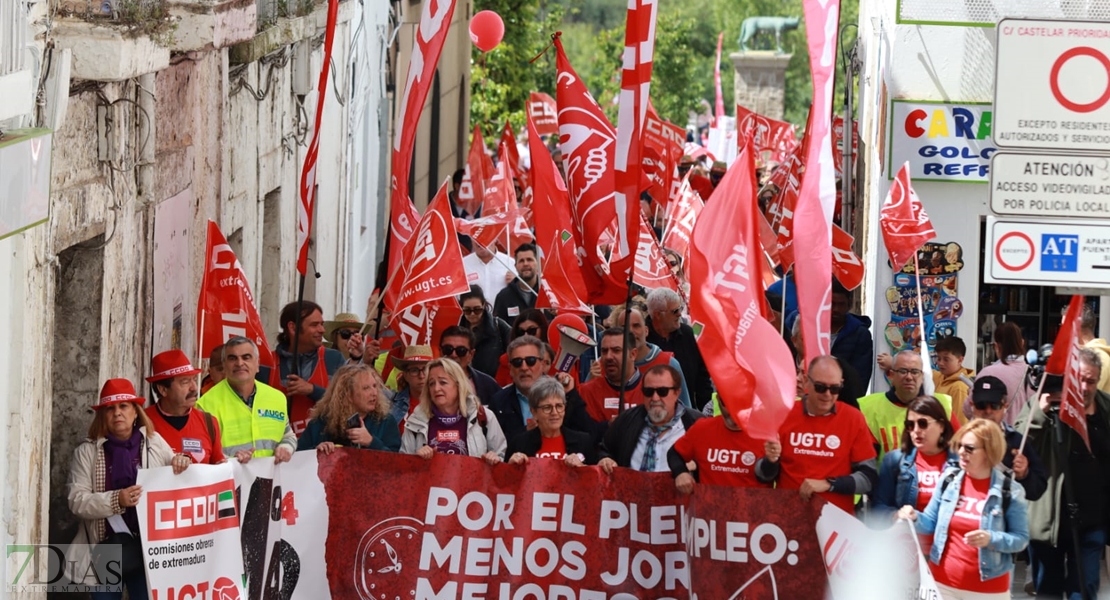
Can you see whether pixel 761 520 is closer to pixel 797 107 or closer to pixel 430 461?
pixel 430 461

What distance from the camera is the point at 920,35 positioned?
17531 mm

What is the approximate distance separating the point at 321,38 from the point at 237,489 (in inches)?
434

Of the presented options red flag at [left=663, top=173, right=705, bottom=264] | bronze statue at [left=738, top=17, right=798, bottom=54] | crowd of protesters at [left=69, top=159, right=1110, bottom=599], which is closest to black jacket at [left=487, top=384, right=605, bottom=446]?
crowd of protesters at [left=69, top=159, right=1110, bottom=599]

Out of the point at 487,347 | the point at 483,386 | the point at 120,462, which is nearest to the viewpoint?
the point at 120,462

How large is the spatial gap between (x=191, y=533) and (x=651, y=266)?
21.0 feet

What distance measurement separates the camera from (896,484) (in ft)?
31.0

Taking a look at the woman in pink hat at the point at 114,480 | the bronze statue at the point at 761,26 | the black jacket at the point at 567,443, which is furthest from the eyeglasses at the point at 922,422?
the bronze statue at the point at 761,26

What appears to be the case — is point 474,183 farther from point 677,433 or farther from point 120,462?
point 120,462

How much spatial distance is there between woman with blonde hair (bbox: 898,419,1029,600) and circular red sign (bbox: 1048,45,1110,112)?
164 centimetres

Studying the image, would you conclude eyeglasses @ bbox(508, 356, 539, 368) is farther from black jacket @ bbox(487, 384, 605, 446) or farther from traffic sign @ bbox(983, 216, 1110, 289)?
traffic sign @ bbox(983, 216, 1110, 289)

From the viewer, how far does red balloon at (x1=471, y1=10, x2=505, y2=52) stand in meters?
21.1

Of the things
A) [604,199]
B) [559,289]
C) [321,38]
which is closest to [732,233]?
[604,199]

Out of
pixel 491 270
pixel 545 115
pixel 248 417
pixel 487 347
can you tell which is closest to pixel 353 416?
pixel 248 417

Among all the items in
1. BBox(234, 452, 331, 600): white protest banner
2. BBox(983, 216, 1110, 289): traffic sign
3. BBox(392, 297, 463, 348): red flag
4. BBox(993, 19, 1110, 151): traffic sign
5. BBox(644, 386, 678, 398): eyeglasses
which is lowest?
BBox(234, 452, 331, 600): white protest banner
